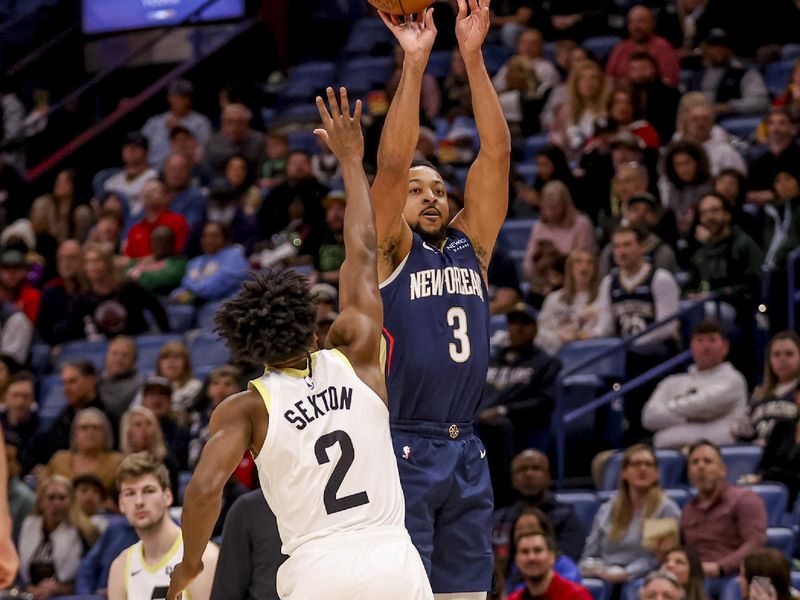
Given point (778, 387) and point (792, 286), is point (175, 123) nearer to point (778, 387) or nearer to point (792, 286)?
point (792, 286)

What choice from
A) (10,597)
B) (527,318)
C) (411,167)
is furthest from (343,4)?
(411,167)

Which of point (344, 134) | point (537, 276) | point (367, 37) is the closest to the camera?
point (344, 134)

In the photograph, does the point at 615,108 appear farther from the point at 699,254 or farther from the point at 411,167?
the point at 411,167

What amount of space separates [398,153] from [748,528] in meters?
→ 3.81

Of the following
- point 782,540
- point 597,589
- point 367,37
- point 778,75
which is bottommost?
point 597,589

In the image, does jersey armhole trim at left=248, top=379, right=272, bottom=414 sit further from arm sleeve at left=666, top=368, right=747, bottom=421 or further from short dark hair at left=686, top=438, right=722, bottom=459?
arm sleeve at left=666, top=368, right=747, bottom=421

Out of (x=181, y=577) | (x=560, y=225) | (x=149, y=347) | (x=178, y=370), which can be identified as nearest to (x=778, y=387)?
(x=560, y=225)

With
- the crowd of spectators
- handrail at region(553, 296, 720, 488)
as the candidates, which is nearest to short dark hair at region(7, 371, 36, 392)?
the crowd of spectators

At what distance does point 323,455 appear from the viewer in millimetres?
5051

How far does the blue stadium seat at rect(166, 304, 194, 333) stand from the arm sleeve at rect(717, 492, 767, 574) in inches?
214

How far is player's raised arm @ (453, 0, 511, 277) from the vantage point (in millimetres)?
6203

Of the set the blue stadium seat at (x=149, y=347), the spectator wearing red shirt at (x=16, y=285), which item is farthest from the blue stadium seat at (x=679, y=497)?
the spectator wearing red shirt at (x=16, y=285)

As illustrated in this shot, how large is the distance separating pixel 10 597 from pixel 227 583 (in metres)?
3.02

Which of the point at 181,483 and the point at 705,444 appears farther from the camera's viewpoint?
the point at 181,483
